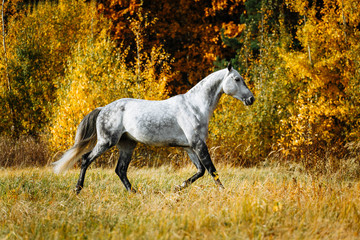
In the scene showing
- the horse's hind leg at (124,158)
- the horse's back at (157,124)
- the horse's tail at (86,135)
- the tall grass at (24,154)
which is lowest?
the tall grass at (24,154)

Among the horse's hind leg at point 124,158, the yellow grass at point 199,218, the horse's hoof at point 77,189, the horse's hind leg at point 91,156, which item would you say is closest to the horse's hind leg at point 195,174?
the yellow grass at point 199,218

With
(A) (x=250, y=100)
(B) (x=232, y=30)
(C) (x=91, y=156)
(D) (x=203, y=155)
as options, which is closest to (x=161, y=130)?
→ (D) (x=203, y=155)

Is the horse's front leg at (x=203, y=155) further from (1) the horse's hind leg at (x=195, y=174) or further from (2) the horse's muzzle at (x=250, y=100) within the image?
(2) the horse's muzzle at (x=250, y=100)

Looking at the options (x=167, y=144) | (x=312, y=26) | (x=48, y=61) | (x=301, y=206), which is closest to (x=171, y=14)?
(x=48, y=61)

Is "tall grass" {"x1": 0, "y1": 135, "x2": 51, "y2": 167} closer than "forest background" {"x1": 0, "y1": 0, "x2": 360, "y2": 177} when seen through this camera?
No

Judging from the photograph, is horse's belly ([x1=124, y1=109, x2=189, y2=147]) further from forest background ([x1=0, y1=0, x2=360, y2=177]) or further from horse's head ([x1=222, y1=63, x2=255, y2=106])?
forest background ([x1=0, y1=0, x2=360, y2=177])

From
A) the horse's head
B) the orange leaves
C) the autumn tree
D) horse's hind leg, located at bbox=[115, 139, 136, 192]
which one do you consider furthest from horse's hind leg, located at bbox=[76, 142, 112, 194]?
the orange leaves

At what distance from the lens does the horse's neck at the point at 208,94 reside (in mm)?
5547

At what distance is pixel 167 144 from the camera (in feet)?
18.3

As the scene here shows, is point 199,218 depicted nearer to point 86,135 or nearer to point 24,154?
point 86,135

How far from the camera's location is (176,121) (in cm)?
550

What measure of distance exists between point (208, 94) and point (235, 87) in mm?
412

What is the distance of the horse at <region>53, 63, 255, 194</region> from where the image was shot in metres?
5.40

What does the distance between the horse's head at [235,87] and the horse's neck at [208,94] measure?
0.11 meters
